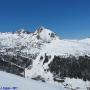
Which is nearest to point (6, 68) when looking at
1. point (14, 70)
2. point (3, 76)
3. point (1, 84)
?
point (14, 70)

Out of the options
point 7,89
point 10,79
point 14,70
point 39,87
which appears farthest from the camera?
point 14,70

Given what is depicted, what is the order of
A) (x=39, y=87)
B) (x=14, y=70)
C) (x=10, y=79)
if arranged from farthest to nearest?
(x=14, y=70)
(x=10, y=79)
(x=39, y=87)

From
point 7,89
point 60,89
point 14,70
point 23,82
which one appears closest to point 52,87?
point 60,89

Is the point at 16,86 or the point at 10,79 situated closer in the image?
the point at 16,86

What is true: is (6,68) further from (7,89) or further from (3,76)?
(7,89)

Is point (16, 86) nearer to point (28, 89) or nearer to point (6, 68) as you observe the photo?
point (28, 89)

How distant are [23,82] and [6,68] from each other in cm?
463

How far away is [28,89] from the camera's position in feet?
34.4

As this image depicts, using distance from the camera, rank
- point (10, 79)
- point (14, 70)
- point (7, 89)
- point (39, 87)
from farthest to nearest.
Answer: point (14, 70)
point (10, 79)
point (39, 87)
point (7, 89)

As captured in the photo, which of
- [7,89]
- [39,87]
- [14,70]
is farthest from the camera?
[14,70]

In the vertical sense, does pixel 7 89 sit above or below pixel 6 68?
below

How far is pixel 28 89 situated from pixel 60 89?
1.82 meters

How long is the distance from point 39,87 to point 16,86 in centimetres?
109

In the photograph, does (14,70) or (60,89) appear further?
(14,70)
